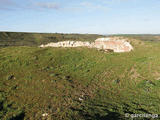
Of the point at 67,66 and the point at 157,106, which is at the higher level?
the point at 67,66

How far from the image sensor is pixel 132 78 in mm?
18938

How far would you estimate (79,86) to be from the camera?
54.9 ft

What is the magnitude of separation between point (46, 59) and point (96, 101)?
16821 mm

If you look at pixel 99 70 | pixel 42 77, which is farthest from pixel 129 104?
pixel 42 77

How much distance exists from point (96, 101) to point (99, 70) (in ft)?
30.3

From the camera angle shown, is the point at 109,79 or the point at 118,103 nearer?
the point at 118,103

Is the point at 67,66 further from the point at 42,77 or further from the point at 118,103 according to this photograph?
the point at 118,103

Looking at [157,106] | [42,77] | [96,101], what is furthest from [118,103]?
[42,77]

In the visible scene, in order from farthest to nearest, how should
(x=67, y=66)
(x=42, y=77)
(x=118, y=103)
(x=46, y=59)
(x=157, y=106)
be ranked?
(x=46, y=59) → (x=67, y=66) → (x=42, y=77) → (x=118, y=103) → (x=157, y=106)

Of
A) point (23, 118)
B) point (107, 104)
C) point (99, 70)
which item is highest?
point (99, 70)

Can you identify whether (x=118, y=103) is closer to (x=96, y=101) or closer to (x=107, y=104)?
(x=107, y=104)

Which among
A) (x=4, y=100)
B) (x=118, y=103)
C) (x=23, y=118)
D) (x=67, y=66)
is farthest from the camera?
(x=67, y=66)

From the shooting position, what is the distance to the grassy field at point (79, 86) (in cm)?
1173

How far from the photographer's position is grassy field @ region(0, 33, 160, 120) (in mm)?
11727
